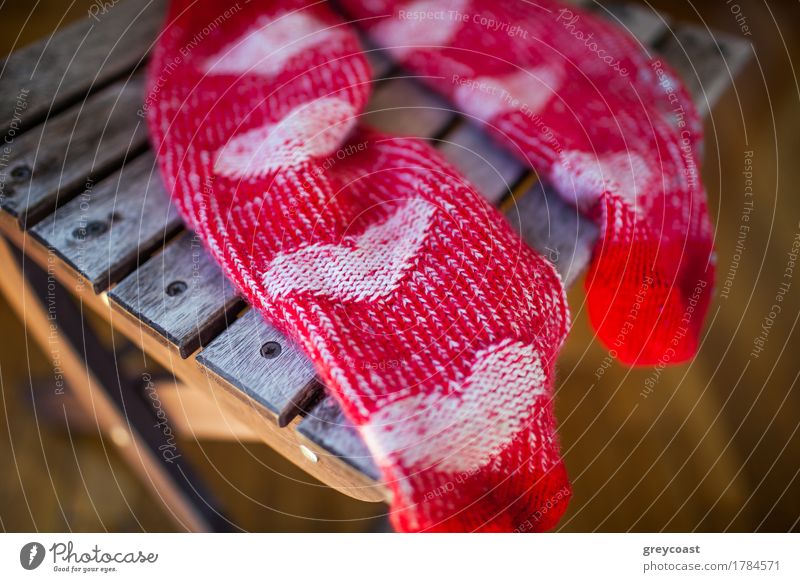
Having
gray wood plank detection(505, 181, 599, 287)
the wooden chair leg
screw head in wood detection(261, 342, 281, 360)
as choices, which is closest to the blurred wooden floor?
the wooden chair leg

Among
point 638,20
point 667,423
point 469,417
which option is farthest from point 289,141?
point 667,423

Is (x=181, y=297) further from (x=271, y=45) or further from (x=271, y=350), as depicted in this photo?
(x=271, y=45)

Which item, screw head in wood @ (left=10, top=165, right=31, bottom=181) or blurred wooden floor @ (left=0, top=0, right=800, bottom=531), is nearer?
screw head in wood @ (left=10, top=165, right=31, bottom=181)

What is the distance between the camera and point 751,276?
563 mm

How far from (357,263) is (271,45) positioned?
199 millimetres

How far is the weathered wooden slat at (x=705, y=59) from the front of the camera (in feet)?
1.66

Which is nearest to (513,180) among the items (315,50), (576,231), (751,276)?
(576,231)

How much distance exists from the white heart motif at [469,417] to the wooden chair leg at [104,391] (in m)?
0.31

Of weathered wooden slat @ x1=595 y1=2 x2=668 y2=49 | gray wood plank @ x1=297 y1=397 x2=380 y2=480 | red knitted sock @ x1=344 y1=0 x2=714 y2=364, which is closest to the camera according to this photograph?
gray wood plank @ x1=297 y1=397 x2=380 y2=480

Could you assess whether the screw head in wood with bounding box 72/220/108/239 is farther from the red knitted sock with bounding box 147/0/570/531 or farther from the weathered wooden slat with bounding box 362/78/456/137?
the weathered wooden slat with bounding box 362/78/456/137

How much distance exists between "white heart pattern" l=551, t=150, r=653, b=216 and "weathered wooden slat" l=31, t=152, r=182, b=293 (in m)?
0.26

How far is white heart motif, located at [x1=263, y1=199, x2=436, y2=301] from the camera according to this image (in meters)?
0.34

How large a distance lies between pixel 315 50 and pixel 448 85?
10 centimetres
